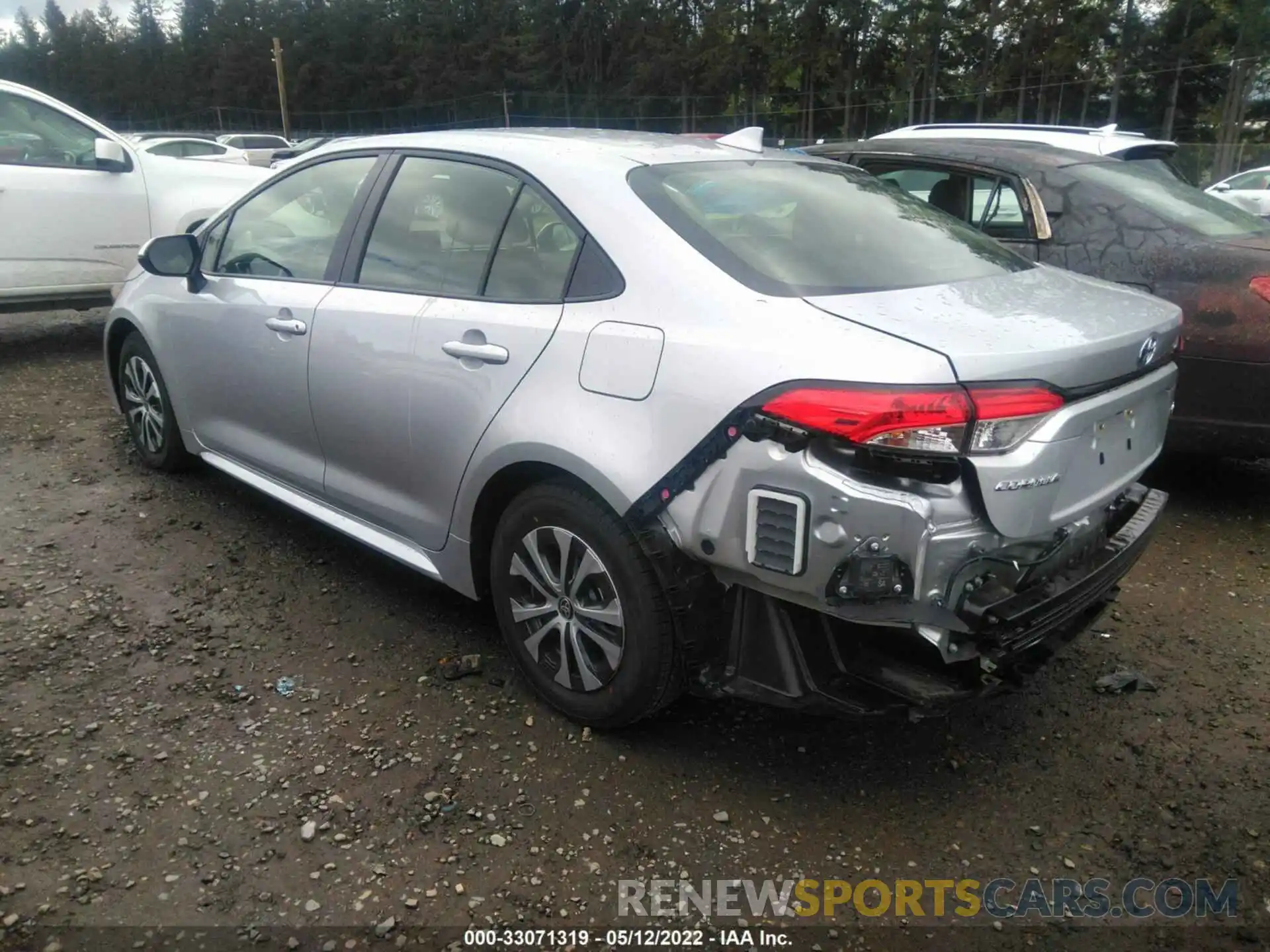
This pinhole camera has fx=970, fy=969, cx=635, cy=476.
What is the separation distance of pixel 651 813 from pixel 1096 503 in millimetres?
1362

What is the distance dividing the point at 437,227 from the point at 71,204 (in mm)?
5130

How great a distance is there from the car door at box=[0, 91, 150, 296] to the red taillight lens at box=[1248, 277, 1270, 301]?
6980mm

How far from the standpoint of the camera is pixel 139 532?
161 inches

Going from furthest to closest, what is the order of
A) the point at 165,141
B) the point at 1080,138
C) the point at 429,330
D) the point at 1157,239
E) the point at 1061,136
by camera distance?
the point at 165,141 → the point at 1061,136 → the point at 1080,138 → the point at 1157,239 → the point at 429,330

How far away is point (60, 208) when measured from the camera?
6.80 m

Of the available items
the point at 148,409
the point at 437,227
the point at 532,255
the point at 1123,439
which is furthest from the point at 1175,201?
the point at 148,409

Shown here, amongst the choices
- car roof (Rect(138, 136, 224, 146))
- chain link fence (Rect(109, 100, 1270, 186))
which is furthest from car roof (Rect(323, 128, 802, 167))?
chain link fence (Rect(109, 100, 1270, 186))

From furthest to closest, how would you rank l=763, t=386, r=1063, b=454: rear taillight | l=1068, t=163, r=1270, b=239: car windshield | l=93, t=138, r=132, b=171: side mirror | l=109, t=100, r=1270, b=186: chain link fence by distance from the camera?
l=109, t=100, r=1270, b=186: chain link fence → l=93, t=138, r=132, b=171: side mirror → l=1068, t=163, r=1270, b=239: car windshield → l=763, t=386, r=1063, b=454: rear taillight

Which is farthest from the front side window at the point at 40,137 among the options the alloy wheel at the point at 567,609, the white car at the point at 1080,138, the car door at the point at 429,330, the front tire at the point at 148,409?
the alloy wheel at the point at 567,609

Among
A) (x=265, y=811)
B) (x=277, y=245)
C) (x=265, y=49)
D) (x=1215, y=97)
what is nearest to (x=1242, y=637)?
(x=265, y=811)

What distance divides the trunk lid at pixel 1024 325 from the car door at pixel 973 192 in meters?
2.01

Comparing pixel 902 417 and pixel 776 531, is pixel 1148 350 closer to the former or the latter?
pixel 902 417

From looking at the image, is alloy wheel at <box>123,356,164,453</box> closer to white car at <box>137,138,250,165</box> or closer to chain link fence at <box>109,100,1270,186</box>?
white car at <box>137,138,250,165</box>

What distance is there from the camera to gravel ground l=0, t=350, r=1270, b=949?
7.33ft
